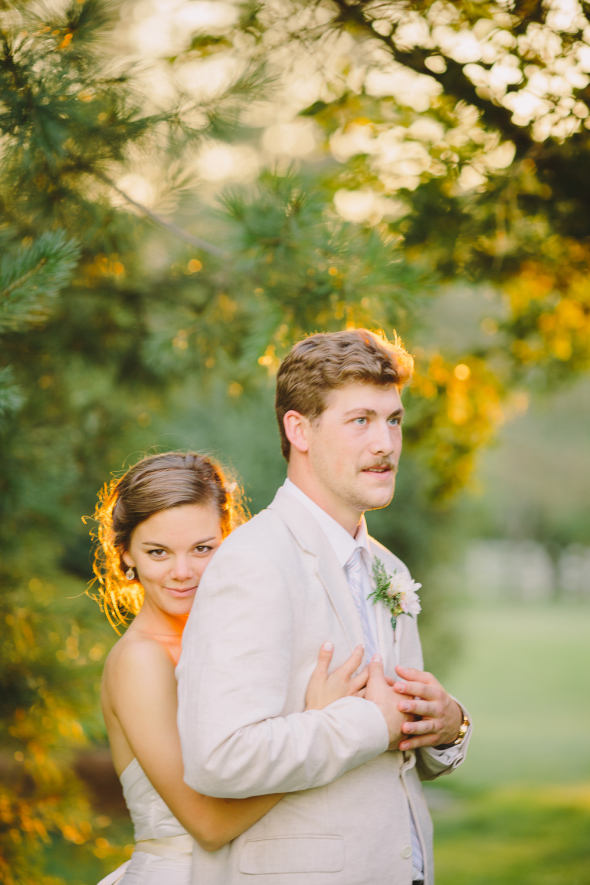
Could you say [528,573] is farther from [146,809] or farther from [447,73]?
[146,809]

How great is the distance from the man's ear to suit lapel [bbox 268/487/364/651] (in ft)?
0.47

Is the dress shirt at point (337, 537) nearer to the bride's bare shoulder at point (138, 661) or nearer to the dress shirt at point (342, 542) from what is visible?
the dress shirt at point (342, 542)

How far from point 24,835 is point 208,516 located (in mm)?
1688

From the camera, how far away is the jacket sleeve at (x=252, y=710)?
60.8 inches

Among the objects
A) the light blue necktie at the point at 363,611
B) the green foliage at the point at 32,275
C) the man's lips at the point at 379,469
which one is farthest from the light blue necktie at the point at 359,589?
the green foliage at the point at 32,275

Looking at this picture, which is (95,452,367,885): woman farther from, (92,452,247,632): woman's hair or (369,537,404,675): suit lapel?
(369,537,404,675): suit lapel

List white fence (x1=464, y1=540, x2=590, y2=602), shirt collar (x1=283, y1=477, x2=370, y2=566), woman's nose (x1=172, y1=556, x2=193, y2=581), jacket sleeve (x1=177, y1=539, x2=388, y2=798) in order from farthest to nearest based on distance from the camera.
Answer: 1. white fence (x1=464, y1=540, x2=590, y2=602)
2. woman's nose (x1=172, y1=556, x2=193, y2=581)
3. shirt collar (x1=283, y1=477, x2=370, y2=566)
4. jacket sleeve (x1=177, y1=539, x2=388, y2=798)

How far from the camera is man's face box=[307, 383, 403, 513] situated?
1874 mm

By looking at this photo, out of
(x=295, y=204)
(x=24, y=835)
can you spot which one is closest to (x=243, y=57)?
(x=295, y=204)

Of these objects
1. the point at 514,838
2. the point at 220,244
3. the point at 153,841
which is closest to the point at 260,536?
the point at 153,841

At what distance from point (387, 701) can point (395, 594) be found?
0.31m

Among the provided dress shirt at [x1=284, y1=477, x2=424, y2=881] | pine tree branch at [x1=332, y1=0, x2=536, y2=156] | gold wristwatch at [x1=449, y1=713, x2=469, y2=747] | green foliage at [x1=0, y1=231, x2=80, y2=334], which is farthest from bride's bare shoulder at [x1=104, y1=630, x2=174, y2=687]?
pine tree branch at [x1=332, y1=0, x2=536, y2=156]

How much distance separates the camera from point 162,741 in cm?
190

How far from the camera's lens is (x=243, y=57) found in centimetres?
245
